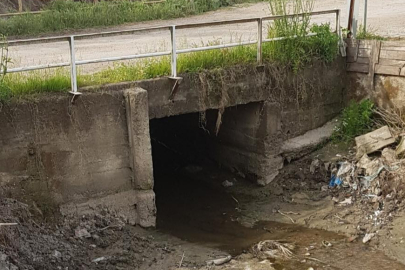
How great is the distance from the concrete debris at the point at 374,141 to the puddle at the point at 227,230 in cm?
196

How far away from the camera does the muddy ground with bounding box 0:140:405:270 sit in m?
8.61

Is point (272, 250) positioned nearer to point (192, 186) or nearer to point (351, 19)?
point (192, 186)

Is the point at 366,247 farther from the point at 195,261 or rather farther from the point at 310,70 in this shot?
the point at 310,70

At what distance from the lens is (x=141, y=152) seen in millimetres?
9750

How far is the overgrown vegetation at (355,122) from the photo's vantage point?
37.9 feet

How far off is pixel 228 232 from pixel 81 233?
2.52m

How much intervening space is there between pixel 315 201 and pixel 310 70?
8.95ft

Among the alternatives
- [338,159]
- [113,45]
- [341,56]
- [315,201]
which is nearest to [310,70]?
[341,56]

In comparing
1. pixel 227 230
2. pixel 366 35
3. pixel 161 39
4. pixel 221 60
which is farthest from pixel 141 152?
pixel 366 35

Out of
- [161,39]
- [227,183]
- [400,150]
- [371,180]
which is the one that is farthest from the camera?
[161,39]

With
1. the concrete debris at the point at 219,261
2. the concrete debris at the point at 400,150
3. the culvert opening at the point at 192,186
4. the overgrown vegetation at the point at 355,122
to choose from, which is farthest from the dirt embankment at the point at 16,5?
the concrete debris at the point at 400,150

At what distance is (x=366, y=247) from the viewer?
30.2 feet

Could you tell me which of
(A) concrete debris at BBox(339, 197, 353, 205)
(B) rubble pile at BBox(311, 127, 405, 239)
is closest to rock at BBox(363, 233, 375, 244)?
(B) rubble pile at BBox(311, 127, 405, 239)

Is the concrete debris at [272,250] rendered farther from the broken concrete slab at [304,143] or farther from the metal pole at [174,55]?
the metal pole at [174,55]
